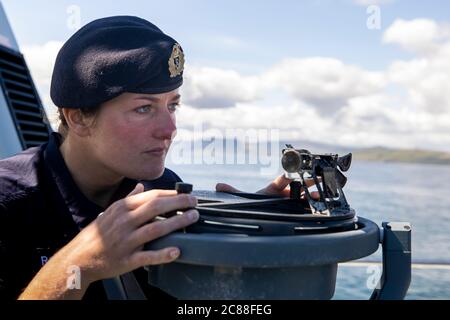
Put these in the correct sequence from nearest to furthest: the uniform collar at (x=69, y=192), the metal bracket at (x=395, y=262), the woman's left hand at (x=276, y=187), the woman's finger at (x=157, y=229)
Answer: the woman's finger at (x=157, y=229), the metal bracket at (x=395, y=262), the uniform collar at (x=69, y=192), the woman's left hand at (x=276, y=187)

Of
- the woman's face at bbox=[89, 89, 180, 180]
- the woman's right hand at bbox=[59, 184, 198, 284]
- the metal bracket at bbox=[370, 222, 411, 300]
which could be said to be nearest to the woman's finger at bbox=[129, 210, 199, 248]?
the woman's right hand at bbox=[59, 184, 198, 284]

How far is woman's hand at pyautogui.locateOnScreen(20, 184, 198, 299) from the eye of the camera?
1056 mm

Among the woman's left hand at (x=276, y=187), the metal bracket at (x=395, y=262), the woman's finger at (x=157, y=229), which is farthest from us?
the woman's left hand at (x=276, y=187)

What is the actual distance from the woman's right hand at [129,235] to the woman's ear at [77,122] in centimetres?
63

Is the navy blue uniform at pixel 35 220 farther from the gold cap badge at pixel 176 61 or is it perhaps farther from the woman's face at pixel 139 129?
the gold cap badge at pixel 176 61

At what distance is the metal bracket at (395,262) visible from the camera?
4.31 feet

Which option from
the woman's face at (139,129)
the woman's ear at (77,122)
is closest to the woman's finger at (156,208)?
the woman's face at (139,129)

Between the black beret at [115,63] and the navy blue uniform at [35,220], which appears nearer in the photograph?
the black beret at [115,63]

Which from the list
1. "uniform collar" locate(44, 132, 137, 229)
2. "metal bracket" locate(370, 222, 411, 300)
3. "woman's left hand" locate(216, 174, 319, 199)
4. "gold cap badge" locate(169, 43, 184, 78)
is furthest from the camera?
A: "woman's left hand" locate(216, 174, 319, 199)

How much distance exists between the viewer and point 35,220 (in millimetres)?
1537

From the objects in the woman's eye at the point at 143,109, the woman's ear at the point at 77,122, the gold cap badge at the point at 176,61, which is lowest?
the woman's ear at the point at 77,122

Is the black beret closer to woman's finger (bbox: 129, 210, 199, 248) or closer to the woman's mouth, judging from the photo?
the woman's mouth

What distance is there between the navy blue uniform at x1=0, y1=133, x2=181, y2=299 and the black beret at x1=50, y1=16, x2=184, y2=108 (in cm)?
27
